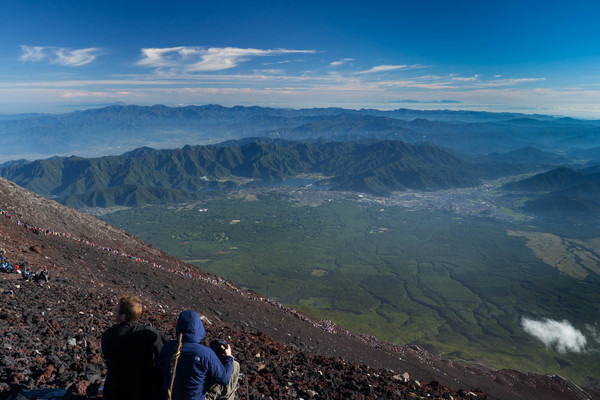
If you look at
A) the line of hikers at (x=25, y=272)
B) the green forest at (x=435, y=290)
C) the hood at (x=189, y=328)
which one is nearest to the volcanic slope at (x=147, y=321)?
the line of hikers at (x=25, y=272)

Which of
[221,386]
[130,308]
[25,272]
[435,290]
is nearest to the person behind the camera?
[130,308]

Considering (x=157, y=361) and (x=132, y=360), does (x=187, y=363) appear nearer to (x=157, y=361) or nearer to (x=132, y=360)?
(x=157, y=361)

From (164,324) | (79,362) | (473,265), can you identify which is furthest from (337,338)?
(473,265)

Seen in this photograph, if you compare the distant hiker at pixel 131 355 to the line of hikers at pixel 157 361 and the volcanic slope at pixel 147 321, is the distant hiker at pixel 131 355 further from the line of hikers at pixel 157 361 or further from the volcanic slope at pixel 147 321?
the volcanic slope at pixel 147 321

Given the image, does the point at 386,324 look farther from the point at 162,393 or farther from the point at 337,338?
the point at 162,393

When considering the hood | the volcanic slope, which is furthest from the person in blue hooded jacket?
the volcanic slope

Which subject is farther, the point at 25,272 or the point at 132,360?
the point at 25,272

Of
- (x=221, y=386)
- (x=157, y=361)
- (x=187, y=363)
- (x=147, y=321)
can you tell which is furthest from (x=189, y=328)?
(x=147, y=321)

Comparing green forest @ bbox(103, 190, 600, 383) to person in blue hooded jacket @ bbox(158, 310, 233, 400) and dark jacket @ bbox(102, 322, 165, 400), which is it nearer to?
dark jacket @ bbox(102, 322, 165, 400)
